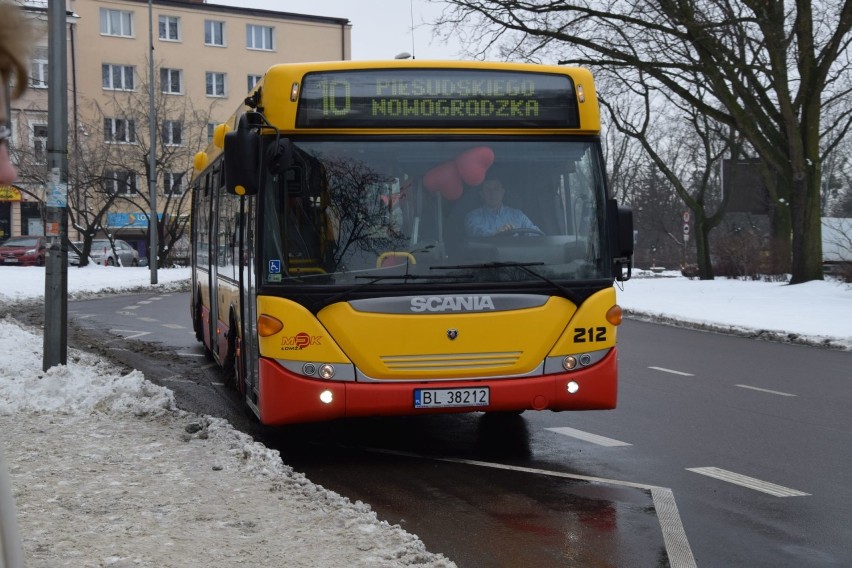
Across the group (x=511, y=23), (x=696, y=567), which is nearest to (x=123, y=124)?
(x=511, y=23)

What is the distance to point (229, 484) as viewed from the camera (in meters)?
6.88

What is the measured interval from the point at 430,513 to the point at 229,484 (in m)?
1.23

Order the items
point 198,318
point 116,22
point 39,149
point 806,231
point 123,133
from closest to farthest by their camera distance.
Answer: point 198,318
point 806,231
point 39,149
point 123,133
point 116,22

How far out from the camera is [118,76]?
69.2m

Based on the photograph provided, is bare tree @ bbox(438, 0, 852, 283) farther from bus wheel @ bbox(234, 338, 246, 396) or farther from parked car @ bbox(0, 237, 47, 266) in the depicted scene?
parked car @ bbox(0, 237, 47, 266)

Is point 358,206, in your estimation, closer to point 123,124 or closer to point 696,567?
point 696,567

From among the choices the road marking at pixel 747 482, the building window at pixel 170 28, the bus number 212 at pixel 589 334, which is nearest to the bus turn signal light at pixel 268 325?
the bus number 212 at pixel 589 334

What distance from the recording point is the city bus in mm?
8031

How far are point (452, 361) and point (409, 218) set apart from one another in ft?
3.42

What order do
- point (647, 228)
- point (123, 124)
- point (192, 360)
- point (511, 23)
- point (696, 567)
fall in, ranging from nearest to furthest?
point (696, 567) → point (192, 360) → point (511, 23) → point (123, 124) → point (647, 228)

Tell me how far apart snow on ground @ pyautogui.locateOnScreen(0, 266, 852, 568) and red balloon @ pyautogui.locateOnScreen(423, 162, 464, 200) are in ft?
7.13

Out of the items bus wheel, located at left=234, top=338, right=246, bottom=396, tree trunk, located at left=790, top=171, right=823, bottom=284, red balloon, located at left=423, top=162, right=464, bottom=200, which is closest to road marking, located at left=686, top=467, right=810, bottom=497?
red balloon, located at left=423, top=162, right=464, bottom=200

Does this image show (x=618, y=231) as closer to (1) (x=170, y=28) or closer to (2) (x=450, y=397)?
(2) (x=450, y=397)

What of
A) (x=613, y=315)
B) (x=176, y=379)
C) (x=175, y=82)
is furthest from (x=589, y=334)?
(x=175, y=82)
